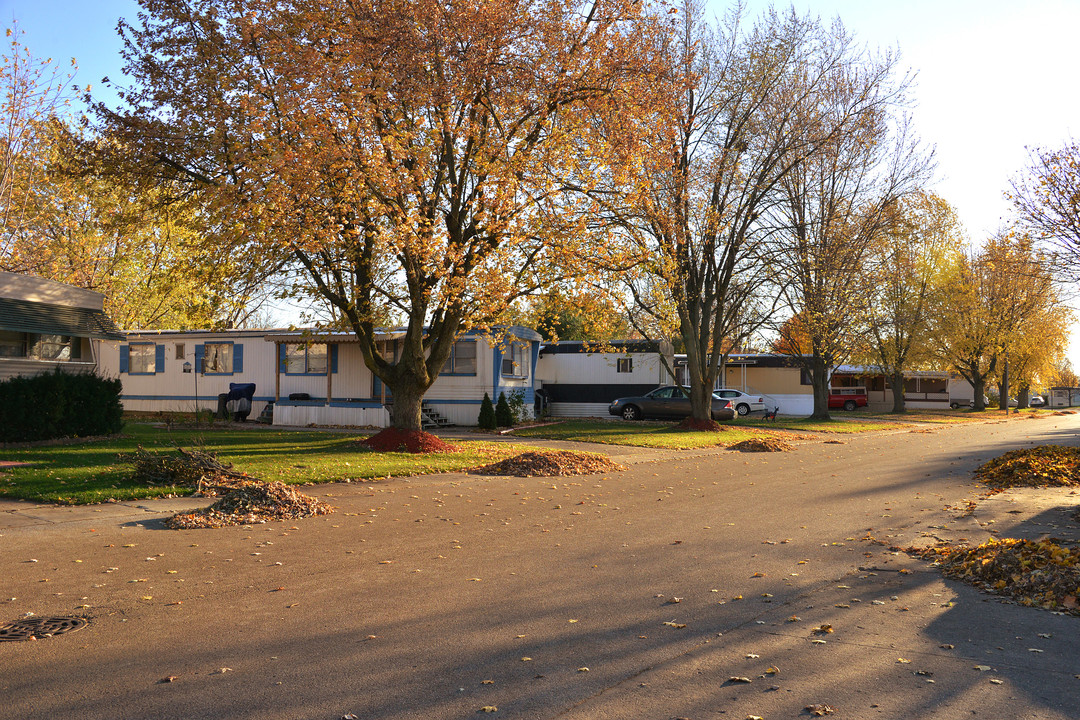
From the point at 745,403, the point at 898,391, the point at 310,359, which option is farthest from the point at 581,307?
the point at 898,391

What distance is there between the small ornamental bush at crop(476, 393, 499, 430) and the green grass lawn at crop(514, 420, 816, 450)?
89 centimetres

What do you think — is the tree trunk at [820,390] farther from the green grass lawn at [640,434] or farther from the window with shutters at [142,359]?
the window with shutters at [142,359]

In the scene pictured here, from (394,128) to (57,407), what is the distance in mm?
9373

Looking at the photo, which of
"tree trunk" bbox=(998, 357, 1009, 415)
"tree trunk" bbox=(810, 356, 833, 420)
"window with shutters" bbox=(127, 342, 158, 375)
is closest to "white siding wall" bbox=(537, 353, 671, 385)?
"tree trunk" bbox=(810, 356, 833, 420)

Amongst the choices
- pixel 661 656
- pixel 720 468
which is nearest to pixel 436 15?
pixel 720 468

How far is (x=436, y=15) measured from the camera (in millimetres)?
15242

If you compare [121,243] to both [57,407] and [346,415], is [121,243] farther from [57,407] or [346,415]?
[57,407]

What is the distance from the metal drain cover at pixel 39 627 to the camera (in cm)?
543

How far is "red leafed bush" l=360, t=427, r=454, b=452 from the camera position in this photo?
60.3 feet

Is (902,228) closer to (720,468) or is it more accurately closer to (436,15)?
(720,468)

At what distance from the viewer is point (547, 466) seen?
16375 mm

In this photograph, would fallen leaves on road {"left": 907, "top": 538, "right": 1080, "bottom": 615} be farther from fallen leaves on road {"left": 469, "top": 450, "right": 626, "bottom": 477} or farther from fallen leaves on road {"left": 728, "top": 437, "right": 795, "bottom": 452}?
fallen leaves on road {"left": 728, "top": 437, "right": 795, "bottom": 452}

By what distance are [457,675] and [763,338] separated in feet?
97.9

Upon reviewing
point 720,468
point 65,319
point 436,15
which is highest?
point 436,15
